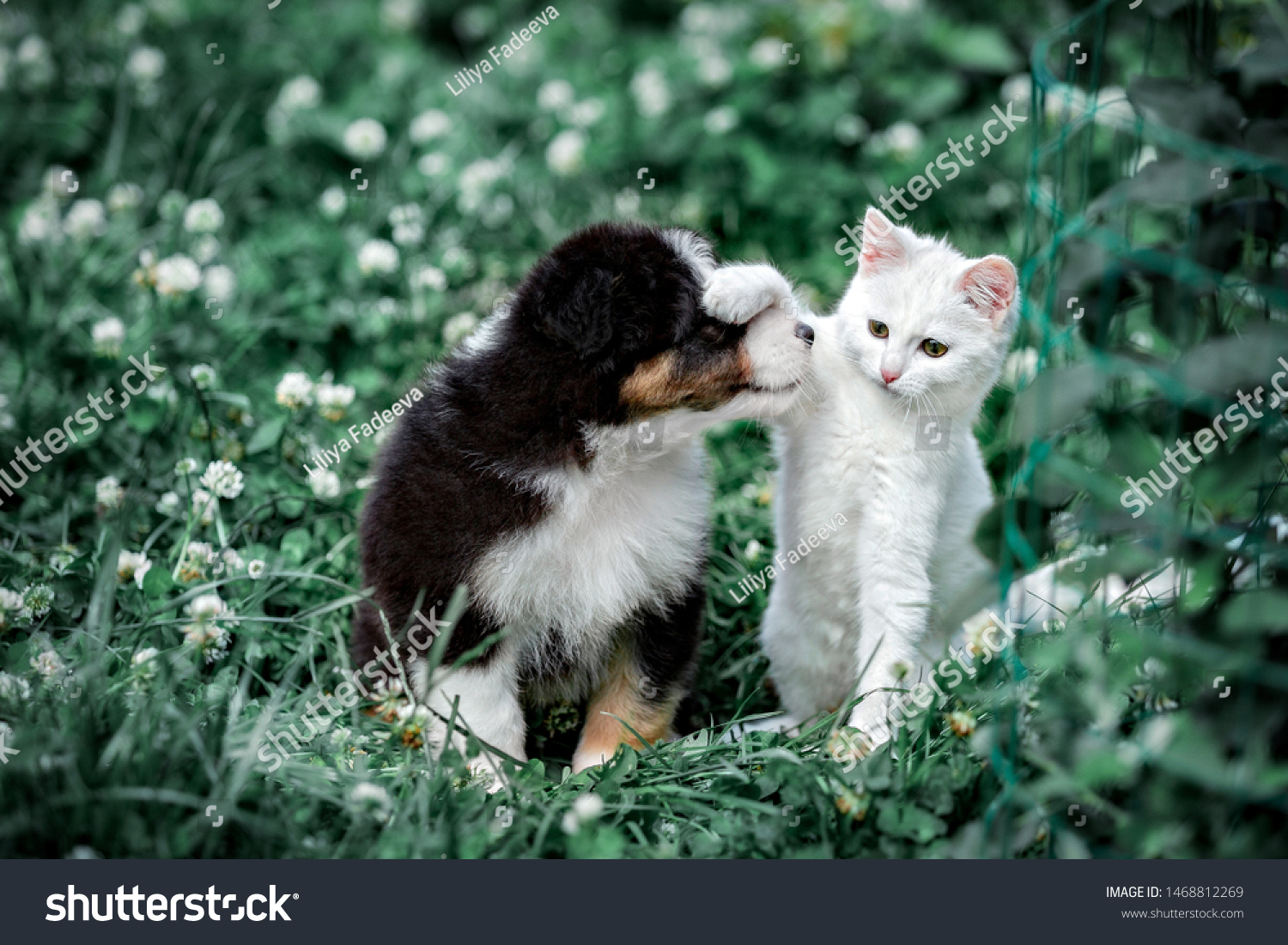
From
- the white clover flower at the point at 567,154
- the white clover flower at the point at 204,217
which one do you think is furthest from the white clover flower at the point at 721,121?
the white clover flower at the point at 204,217

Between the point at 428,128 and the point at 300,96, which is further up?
the point at 300,96

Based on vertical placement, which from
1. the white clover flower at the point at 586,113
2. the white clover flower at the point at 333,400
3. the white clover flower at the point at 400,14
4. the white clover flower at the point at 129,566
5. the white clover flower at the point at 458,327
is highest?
the white clover flower at the point at 400,14

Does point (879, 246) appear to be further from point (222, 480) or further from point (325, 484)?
point (222, 480)

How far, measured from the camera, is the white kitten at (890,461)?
10.4 ft

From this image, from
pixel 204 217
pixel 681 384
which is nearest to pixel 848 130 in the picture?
pixel 204 217

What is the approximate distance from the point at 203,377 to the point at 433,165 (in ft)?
8.10

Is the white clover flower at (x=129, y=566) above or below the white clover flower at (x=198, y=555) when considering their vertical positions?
above

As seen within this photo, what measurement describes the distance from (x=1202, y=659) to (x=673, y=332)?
1.47 meters

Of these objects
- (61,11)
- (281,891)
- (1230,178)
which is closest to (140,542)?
(281,891)

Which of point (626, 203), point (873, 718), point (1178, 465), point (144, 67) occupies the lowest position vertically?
point (873, 718)

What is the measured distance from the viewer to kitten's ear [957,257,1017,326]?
3.11 m

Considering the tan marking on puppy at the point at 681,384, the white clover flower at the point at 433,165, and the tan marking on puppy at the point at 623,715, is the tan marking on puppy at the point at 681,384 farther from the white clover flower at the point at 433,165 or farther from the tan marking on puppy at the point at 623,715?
the white clover flower at the point at 433,165

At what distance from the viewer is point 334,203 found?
570 centimetres

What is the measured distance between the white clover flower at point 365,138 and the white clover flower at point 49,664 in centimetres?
353
